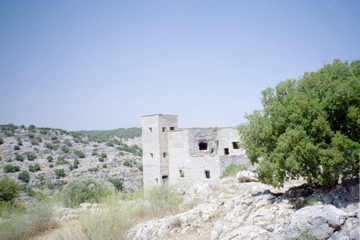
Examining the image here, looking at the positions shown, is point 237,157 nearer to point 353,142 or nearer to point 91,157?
point 353,142

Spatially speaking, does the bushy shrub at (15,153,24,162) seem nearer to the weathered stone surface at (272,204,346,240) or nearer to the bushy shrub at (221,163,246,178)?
the bushy shrub at (221,163,246,178)

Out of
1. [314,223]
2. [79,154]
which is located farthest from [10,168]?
[314,223]

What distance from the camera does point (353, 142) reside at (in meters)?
7.40

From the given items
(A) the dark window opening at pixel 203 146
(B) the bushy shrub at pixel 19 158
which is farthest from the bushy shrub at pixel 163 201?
(B) the bushy shrub at pixel 19 158

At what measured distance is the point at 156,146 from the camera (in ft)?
82.7

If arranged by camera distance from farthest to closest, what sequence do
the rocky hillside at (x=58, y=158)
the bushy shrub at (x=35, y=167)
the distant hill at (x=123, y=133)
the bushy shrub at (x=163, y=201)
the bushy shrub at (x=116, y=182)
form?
1. the distant hill at (x=123, y=133)
2. the bushy shrub at (x=116, y=182)
3. the bushy shrub at (x=35, y=167)
4. the rocky hillside at (x=58, y=158)
5. the bushy shrub at (x=163, y=201)

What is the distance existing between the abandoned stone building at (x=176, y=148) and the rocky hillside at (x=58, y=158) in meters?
11.7

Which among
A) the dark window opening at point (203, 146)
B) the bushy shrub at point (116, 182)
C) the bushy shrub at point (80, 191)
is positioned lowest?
the bushy shrub at point (116, 182)

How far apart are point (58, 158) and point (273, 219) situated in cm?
4298

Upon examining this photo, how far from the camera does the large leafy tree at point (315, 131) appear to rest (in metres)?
7.49

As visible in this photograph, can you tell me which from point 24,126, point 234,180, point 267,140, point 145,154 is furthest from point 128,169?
point 267,140

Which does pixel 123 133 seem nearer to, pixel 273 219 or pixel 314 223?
pixel 273 219

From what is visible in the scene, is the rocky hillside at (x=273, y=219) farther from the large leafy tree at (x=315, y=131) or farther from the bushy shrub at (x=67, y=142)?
the bushy shrub at (x=67, y=142)

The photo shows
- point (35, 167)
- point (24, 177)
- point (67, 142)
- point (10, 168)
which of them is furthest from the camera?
point (67, 142)
